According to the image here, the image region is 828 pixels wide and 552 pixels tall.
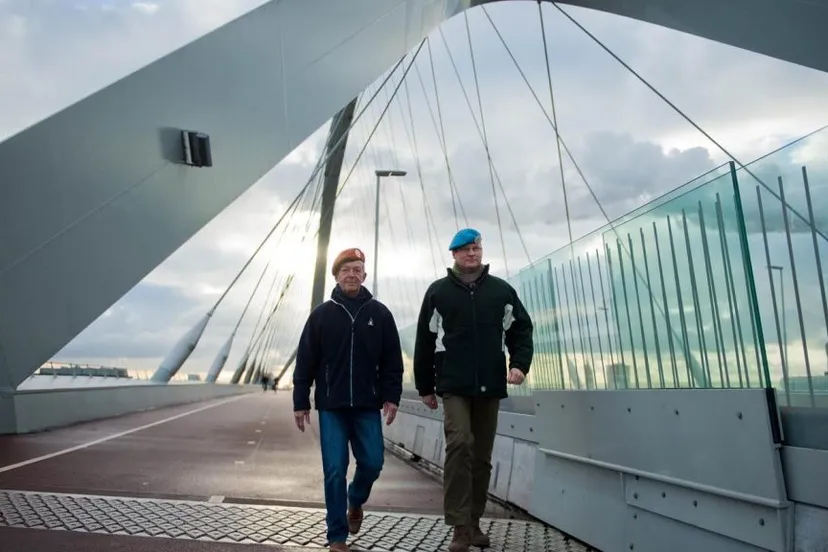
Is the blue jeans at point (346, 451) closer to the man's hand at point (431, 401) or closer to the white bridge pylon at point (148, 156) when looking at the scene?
the man's hand at point (431, 401)

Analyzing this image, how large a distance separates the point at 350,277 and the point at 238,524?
1.81 m

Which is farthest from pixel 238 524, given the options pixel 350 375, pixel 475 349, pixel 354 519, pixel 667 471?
pixel 667 471

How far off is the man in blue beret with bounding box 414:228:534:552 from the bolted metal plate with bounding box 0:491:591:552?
0.43m

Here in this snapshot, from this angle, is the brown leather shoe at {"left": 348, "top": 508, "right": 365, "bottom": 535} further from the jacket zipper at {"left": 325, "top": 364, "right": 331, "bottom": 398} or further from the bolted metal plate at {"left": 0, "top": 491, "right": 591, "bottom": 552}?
the jacket zipper at {"left": 325, "top": 364, "right": 331, "bottom": 398}

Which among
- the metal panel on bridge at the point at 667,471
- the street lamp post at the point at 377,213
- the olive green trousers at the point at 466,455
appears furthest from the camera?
the street lamp post at the point at 377,213

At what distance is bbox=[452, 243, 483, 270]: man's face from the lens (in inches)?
191

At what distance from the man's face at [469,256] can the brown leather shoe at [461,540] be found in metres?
1.62

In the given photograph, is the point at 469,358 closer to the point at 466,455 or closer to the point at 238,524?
the point at 466,455

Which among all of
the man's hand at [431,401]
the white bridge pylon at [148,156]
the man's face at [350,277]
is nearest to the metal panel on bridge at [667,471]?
the man's hand at [431,401]

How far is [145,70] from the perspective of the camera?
20.2 feet

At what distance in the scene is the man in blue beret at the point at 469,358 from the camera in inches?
181

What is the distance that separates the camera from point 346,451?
4590 mm

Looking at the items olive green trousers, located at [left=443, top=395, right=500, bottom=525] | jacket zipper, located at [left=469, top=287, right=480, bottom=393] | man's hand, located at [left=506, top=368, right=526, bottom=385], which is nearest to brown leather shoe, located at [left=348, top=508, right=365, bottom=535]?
olive green trousers, located at [left=443, top=395, right=500, bottom=525]

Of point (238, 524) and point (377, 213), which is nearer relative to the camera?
point (238, 524)
